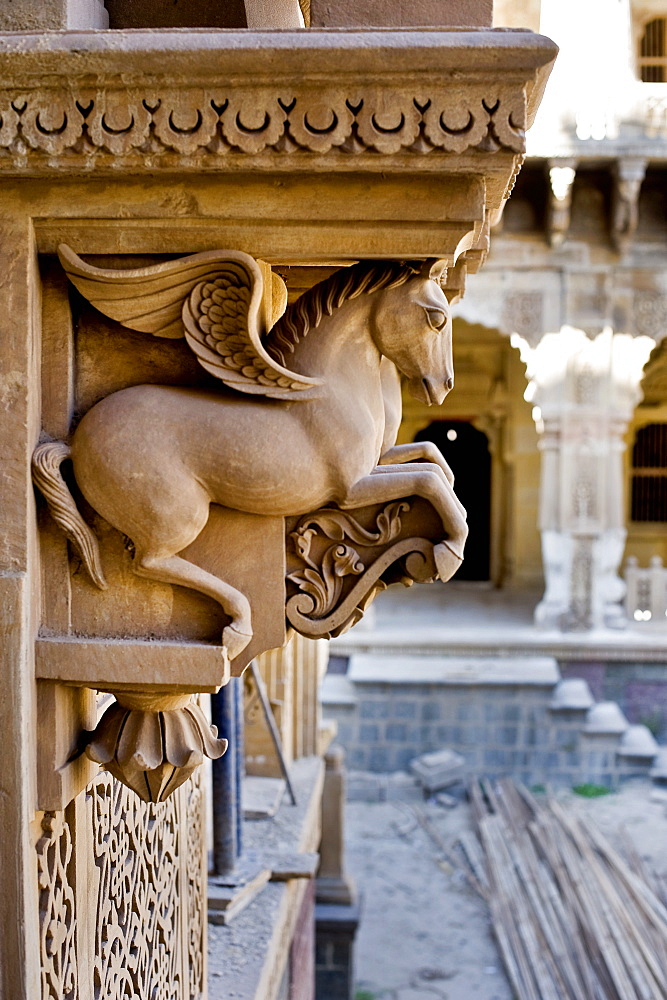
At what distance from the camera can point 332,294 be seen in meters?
1.08

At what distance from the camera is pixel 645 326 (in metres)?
8.21

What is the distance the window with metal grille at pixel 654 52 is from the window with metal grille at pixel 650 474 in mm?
4313

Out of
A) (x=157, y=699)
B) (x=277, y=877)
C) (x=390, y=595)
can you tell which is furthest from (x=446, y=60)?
(x=390, y=595)

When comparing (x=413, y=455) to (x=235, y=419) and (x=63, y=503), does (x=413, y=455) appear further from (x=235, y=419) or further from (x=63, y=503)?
(x=63, y=503)

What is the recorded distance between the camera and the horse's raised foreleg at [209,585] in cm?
105

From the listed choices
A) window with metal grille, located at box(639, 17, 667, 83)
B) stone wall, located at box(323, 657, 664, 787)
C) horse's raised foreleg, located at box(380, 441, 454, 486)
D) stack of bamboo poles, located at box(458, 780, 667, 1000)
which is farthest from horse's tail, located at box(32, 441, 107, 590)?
window with metal grille, located at box(639, 17, 667, 83)

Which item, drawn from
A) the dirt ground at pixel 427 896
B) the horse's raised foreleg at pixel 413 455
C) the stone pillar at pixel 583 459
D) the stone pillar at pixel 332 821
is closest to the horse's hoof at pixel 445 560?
the horse's raised foreleg at pixel 413 455

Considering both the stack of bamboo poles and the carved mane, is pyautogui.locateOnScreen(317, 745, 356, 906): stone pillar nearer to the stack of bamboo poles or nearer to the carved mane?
the stack of bamboo poles

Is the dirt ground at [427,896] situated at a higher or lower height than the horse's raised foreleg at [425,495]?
lower

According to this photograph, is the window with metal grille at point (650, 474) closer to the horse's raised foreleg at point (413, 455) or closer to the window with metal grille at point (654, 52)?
the window with metal grille at point (654, 52)

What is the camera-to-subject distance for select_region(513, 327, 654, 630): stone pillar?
8.18 meters

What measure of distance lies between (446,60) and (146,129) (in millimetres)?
299

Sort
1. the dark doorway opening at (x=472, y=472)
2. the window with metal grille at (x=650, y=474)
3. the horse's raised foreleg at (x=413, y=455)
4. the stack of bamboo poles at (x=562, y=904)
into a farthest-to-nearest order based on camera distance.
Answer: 1. the dark doorway opening at (x=472, y=472)
2. the window with metal grille at (x=650, y=474)
3. the stack of bamboo poles at (x=562, y=904)
4. the horse's raised foreleg at (x=413, y=455)

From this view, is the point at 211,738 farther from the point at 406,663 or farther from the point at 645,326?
the point at 645,326
